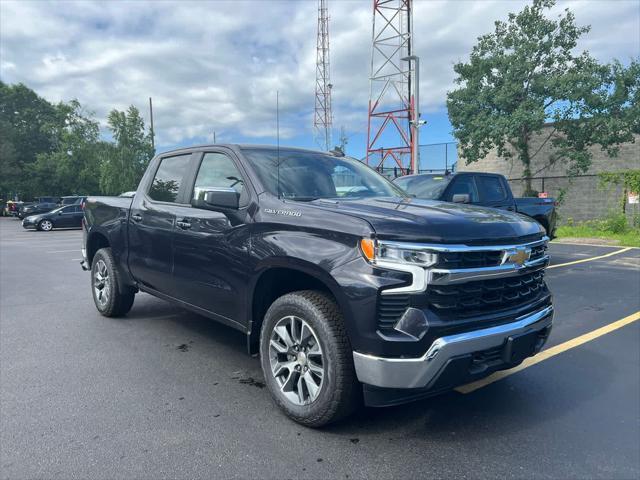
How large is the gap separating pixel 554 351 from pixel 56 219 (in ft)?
82.4

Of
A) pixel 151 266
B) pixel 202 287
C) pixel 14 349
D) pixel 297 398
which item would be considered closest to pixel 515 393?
pixel 297 398

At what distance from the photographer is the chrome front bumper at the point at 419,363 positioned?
2.52 metres

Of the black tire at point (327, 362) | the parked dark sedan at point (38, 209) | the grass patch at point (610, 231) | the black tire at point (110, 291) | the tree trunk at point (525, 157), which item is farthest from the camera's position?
the parked dark sedan at point (38, 209)

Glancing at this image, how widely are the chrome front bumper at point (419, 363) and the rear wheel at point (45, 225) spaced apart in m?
25.3

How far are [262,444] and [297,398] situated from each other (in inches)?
14.6

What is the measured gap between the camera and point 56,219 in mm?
23984

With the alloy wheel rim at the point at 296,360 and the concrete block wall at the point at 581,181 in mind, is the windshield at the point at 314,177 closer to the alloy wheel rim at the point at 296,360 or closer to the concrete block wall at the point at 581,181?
the alloy wheel rim at the point at 296,360

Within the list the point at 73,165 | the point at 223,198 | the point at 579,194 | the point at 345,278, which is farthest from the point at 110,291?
the point at 73,165

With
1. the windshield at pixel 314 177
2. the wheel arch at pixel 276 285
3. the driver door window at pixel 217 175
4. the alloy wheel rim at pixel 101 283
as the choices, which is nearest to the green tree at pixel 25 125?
the alloy wheel rim at pixel 101 283

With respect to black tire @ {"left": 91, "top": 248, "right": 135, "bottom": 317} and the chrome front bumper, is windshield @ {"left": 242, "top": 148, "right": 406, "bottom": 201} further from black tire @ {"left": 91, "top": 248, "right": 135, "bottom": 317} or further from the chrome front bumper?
black tire @ {"left": 91, "top": 248, "right": 135, "bottom": 317}

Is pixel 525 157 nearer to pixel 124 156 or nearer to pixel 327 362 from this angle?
pixel 327 362

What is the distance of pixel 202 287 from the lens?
12.8ft

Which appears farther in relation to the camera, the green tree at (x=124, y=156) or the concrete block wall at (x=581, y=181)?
the green tree at (x=124, y=156)

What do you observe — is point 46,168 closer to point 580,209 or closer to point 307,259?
point 580,209
